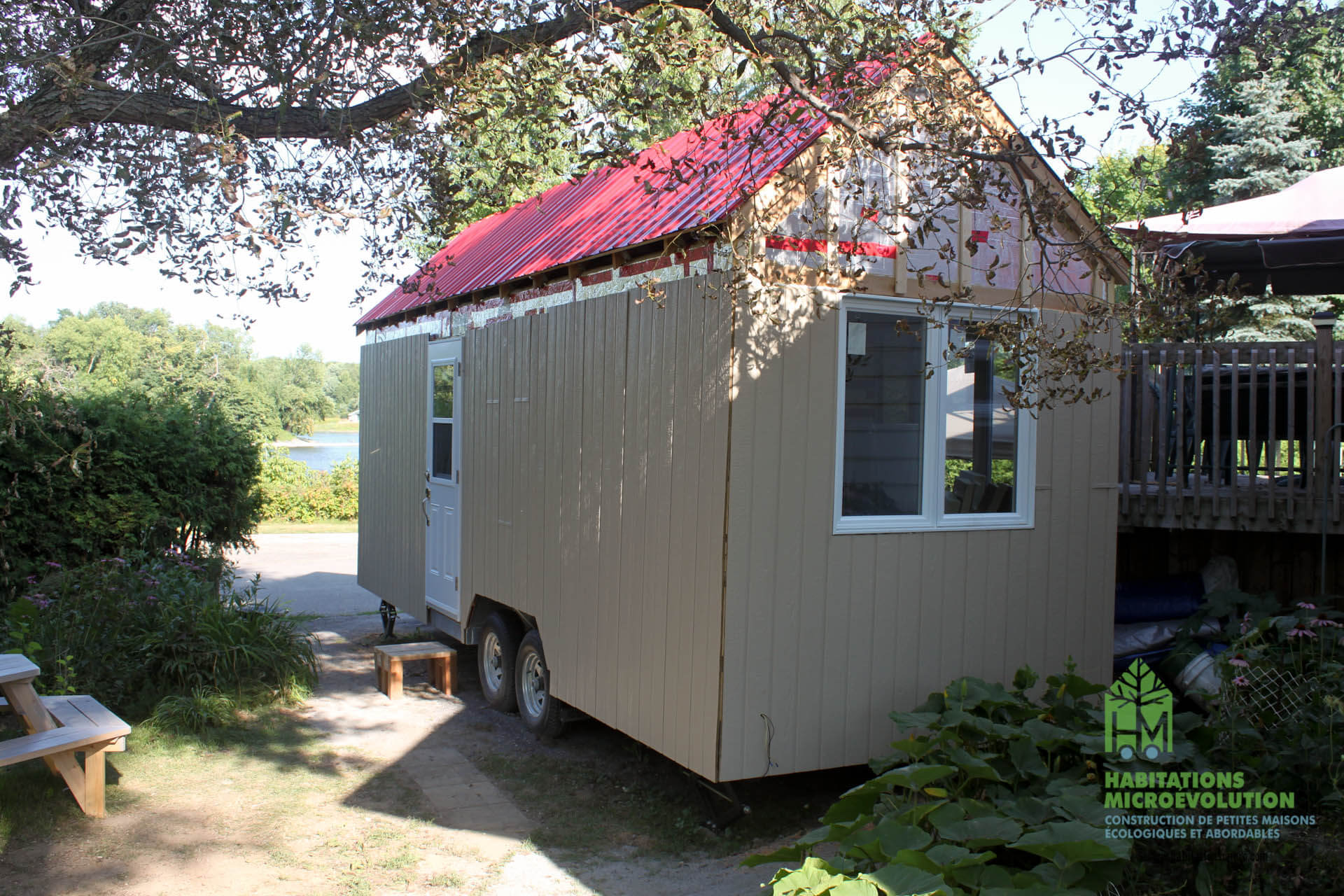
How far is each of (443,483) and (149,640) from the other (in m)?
2.49

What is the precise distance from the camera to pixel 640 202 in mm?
6340

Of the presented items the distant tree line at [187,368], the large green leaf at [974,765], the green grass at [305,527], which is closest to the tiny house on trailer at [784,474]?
the large green leaf at [974,765]

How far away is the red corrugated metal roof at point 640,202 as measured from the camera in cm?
498

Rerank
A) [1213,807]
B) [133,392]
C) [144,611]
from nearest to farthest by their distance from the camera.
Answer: [1213,807]
[144,611]
[133,392]

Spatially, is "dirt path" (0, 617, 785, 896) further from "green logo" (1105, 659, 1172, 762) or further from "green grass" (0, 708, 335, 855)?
"green logo" (1105, 659, 1172, 762)

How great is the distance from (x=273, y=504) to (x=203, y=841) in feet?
62.0

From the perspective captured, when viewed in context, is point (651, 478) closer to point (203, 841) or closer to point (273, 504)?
point (203, 841)

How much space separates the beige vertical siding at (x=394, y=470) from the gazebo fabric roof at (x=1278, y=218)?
6.01m

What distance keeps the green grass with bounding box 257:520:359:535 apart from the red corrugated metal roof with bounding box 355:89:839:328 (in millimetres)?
11518

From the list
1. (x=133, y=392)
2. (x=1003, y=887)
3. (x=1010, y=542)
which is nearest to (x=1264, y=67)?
(x=1010, y=542)

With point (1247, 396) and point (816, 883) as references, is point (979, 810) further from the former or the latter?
point (1247, 396)

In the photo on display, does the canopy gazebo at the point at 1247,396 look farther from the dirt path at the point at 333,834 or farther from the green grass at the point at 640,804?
the dirt path at the point at 333,834

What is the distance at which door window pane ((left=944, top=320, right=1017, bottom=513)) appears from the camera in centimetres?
552

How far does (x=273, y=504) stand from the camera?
2269cm
